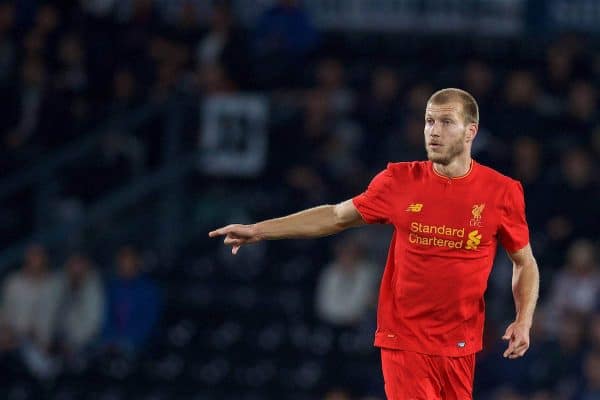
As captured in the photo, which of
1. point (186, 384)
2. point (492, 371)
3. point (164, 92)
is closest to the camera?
point (492, 371)

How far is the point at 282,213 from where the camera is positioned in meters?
12.6

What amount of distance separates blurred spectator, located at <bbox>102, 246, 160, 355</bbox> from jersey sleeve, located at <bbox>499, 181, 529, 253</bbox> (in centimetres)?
640

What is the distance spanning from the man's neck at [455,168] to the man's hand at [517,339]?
28.3 inches

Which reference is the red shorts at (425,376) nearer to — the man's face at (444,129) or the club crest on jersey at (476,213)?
the club crest on jersey at (476,213)

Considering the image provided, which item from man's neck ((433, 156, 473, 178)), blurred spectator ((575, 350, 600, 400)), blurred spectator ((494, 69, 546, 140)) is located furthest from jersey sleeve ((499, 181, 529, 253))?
blurred spectator ((494, 69, 546, 140))

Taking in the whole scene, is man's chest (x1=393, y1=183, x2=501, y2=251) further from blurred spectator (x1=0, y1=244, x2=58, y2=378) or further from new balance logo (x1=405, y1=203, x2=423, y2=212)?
blurred spectator (x1=0, y1=244, x2=58, y2=378)

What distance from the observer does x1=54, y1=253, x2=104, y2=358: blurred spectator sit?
12336 mm

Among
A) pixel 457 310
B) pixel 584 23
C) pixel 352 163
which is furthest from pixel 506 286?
pixel 457 310

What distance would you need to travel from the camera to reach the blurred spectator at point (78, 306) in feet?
40.5

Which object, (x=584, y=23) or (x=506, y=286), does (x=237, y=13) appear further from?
(x=506, y=286)

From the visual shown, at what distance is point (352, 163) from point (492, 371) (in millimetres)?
2448

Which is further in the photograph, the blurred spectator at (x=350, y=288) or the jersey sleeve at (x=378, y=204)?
the blurred spectator at (x=350, y=288)

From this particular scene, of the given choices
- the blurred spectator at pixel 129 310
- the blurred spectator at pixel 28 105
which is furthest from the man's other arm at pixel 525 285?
the blurred spectator at pixel 28 105

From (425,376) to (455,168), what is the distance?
94 centimetres
